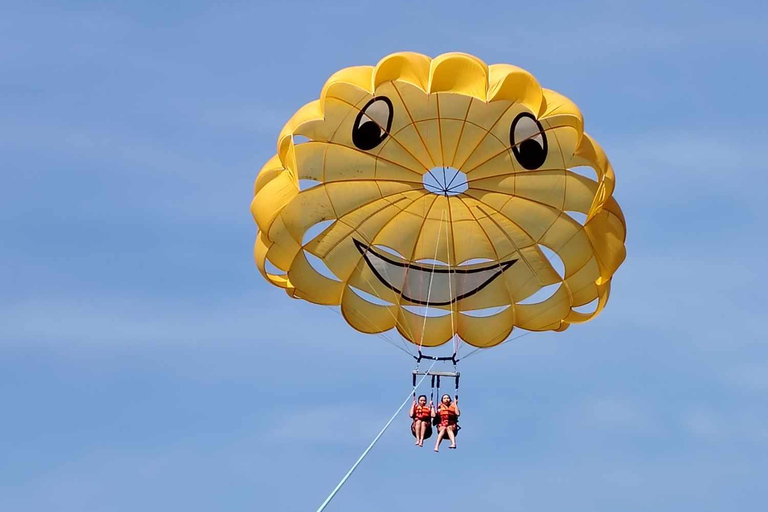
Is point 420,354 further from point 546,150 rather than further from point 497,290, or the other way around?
point 546,150

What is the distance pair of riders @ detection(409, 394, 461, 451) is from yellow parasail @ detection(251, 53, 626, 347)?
1917 millimetres

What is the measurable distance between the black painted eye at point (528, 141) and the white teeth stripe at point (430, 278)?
2.31m

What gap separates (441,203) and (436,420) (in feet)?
12.6

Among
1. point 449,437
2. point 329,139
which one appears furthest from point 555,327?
point 329,139

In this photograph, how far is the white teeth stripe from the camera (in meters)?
30.2

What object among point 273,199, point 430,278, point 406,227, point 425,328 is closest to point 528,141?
point 406,227

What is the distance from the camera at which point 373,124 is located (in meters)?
28.5

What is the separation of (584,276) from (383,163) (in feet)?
13.0

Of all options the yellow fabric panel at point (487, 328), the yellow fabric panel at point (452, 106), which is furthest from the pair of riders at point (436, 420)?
the yellow fabric panel at point (452, 106)

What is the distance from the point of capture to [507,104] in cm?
2794

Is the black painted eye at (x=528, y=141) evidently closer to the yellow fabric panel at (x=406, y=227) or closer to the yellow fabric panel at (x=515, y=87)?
the yellow fabric panel at (x=515, y=87)

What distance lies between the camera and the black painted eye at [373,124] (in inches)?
1110

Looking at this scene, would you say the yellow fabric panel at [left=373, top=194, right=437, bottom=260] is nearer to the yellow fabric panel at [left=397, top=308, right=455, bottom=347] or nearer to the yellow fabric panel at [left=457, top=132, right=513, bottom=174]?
the yellow fabric panel at [left=457, top=132, right=513, bottom=174]

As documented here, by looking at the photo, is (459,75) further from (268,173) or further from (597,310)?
(597,310)
